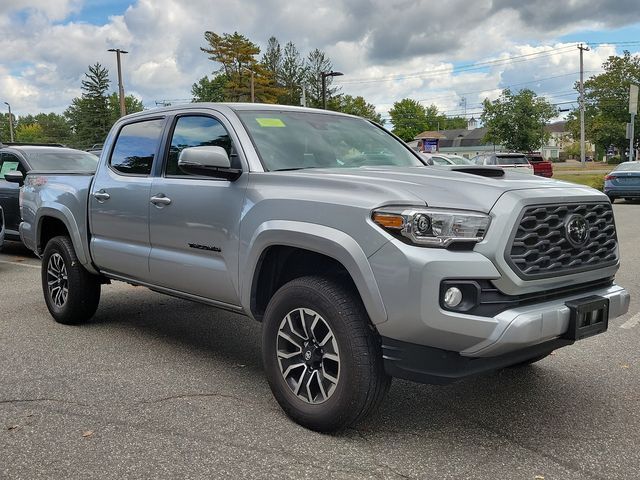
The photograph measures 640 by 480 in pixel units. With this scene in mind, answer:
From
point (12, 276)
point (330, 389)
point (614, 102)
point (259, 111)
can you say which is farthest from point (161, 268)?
point (614, 102)

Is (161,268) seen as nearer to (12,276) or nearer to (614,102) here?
(12,276)

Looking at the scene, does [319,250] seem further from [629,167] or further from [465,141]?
[465,141]

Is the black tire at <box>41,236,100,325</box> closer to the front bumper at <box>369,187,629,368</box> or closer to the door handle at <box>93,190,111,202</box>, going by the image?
the door handle at <box>93,190,111,202</box>

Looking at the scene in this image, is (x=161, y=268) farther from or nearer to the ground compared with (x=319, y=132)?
nearer to the ground

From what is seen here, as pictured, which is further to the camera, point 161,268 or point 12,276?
point 12,276

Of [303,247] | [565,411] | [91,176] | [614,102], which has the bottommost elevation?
[565,411]

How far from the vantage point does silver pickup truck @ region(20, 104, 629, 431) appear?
119 inches

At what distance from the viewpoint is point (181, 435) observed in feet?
11.5

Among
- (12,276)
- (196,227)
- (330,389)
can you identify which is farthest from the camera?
(12,276)

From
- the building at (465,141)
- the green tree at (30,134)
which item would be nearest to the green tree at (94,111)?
the green tree at (30,134)

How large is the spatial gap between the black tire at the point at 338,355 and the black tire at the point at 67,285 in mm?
2774

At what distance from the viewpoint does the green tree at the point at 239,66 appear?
71.8 metres

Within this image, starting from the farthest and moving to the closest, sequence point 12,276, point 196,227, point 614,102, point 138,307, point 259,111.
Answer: point 614,102 → point 12,276 → point 138,307 → point 259,111 → point 196,227

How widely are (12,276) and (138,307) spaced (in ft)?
9.61
